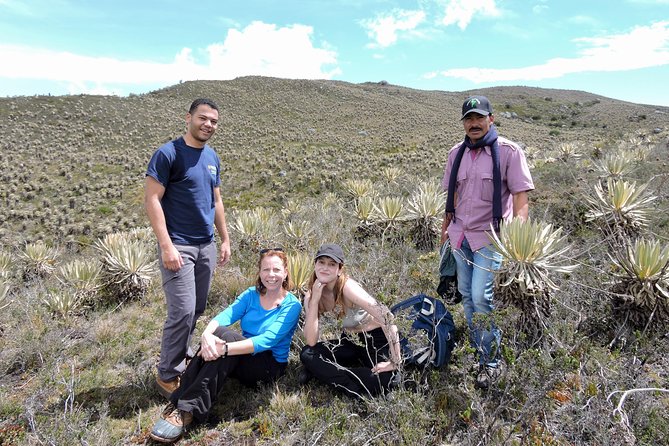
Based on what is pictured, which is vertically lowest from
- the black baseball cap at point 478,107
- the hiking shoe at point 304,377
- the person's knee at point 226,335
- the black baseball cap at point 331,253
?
the hiking shoe at point 304,377

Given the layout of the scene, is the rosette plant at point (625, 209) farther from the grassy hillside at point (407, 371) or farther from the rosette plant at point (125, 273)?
the rosette plant at point (125, 273)

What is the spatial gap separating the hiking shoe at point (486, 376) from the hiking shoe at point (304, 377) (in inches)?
48.3

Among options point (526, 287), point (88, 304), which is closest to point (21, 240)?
point (88, 304)

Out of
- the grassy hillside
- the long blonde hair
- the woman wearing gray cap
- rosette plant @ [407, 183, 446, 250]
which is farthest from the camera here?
rosette plant @ [407, 183, 446, 250]

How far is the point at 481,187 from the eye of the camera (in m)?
2.70

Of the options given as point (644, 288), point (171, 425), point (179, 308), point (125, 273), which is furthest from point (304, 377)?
point (125, 273)

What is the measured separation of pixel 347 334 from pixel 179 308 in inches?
47.7

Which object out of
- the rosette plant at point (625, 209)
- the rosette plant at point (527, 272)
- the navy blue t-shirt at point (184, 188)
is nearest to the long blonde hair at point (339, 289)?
the navy blue t-shirt at point (184, 188)

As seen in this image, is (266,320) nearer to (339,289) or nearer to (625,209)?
(339,289)

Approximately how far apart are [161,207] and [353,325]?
1.59m

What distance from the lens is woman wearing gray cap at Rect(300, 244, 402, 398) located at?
2666mm

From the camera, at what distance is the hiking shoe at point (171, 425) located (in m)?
2.45

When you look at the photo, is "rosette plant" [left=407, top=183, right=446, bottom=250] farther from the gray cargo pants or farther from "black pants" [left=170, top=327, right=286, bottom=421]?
the gray cargo pants

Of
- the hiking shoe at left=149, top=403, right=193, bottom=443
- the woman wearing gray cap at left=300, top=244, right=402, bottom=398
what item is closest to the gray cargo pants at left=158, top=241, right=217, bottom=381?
the hiking shoe at left=149, top=403, right=193, bottom=443
